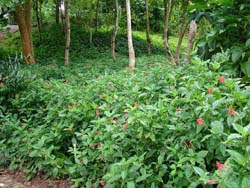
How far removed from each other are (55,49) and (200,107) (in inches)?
502

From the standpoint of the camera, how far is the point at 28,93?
15.4 feet

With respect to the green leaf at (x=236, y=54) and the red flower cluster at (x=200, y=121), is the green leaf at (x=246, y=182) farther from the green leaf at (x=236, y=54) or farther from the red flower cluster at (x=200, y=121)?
the green leaf at (x=236, y=54)

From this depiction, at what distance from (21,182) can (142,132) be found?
5.85 ft

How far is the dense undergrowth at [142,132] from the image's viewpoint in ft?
6.26

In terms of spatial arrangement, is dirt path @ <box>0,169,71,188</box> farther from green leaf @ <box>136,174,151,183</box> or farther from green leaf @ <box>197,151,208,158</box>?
green leaf @ <box>197,151,208,158</box>

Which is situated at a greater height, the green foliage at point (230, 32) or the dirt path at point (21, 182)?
the green foliage at point (230, 32)

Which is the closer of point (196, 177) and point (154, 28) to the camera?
point (196, 177)

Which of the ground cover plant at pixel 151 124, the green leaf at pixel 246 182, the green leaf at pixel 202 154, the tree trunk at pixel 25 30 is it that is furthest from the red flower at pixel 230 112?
the tree trunk at pixel 25 30

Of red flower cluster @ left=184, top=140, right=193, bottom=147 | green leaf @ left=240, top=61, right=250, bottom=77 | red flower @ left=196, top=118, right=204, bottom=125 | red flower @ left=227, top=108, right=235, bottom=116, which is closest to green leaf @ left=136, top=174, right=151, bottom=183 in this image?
red flower cluster @ left=184, top=140, right=193, bottom=147

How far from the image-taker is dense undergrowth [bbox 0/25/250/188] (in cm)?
191

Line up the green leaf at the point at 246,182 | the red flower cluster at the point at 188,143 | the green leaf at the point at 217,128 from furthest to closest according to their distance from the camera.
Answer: the red flower cluster at the point at 188,143 → the green leaf at the point at 217,128 → the green leaf at the point at 246,182

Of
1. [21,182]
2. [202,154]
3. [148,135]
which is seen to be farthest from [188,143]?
[21,182]

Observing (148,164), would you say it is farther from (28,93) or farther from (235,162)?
(28,93)

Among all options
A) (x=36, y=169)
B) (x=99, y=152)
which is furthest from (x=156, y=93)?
(x=36, y=169)
